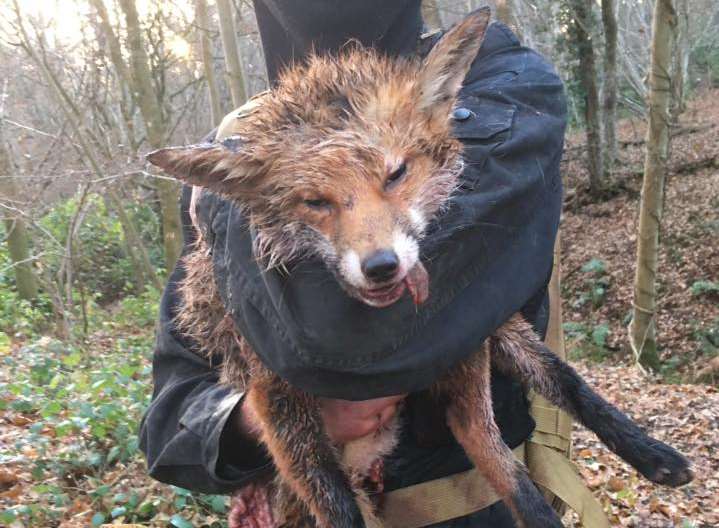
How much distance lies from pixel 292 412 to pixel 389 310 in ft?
2.40

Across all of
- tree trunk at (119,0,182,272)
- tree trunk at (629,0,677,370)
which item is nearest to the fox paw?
tree trunk at (629,0,677,370)

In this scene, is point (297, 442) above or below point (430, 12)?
below

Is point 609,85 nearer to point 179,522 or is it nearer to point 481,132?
point 179,522

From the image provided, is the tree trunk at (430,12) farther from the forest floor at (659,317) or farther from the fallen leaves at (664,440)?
the fallen leaves at (664,440)

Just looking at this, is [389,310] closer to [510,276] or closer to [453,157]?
[510,276]

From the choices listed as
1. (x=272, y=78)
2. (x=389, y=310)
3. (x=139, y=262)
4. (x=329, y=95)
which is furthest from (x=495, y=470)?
(x=139, y=262)

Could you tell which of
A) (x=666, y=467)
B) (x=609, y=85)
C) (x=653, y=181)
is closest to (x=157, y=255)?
(x=653, y=181)

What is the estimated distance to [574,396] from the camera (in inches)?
101

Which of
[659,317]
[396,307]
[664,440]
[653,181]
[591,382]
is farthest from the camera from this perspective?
[659,317]

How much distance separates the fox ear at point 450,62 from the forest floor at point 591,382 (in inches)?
139

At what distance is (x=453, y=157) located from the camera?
7.16ft

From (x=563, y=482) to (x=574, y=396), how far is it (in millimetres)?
356

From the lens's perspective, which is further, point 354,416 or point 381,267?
point 354,416

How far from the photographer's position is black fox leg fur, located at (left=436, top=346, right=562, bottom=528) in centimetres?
223
